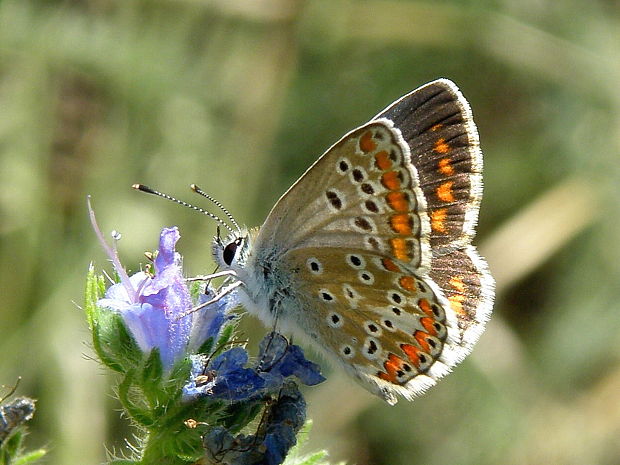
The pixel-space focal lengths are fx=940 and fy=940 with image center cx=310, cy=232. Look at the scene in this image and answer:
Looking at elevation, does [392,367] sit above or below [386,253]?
below

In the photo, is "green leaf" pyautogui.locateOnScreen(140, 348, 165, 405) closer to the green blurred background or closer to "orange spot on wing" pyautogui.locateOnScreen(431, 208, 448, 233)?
"orange spot on wing" pyautogui.locateOnScreen(431, 208, 448, 233)

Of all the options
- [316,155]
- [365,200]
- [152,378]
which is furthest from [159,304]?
[316,155]

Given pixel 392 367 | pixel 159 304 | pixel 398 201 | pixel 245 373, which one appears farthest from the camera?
pixel 392 367

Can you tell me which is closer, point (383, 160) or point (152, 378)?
point (152, 378)

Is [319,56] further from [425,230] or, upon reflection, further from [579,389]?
[425,230]

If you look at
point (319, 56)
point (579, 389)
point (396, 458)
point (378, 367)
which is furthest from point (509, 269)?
point (378, 367)

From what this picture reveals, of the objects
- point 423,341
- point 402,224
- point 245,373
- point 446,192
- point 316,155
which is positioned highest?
point 446,192

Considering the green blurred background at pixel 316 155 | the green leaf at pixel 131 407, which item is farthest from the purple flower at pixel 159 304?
the green blurred background at pixel 316 155

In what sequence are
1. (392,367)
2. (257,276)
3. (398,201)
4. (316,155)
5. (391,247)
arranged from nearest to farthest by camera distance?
(398,201)
(391,247)
(392,367)
(257,276)
(316,155)

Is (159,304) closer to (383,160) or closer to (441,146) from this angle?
(383,160)
